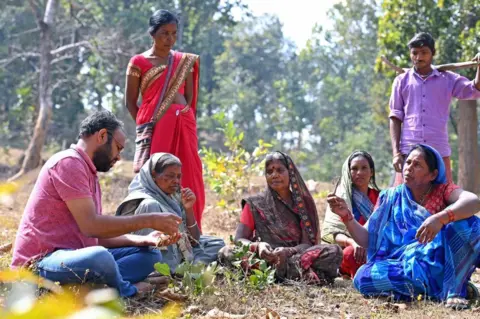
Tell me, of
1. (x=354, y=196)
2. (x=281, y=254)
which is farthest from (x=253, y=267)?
(x=354, y=196)

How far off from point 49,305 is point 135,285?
3.32 meters

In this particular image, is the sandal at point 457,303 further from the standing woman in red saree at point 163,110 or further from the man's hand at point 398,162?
the standing woman in red saree at point 163,110

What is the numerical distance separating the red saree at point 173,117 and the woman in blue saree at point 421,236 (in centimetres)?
Answer: 156

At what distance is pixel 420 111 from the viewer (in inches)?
210

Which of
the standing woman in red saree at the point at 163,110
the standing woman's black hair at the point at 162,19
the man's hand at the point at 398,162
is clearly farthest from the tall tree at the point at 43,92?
the man's hand at the point at 398,162

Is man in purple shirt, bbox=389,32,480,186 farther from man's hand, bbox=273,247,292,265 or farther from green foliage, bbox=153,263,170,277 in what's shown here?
green foliage, bbox=153,263,170,277

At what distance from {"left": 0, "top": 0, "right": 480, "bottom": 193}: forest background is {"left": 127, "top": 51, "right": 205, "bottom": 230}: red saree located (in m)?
2.54

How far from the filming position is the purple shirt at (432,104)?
17.4 ft

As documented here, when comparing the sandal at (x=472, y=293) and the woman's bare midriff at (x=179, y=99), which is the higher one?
the woman's bare midriff at (x=179, y=99)

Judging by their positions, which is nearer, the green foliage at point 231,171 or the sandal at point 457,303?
the sandal at point 457,303

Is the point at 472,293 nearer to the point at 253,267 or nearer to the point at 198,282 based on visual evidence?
the point at 253,267

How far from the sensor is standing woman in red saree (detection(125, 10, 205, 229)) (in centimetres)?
546

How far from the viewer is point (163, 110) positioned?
5.50 meters

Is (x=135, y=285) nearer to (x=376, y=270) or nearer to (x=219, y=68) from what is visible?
(x=376, y=270)
